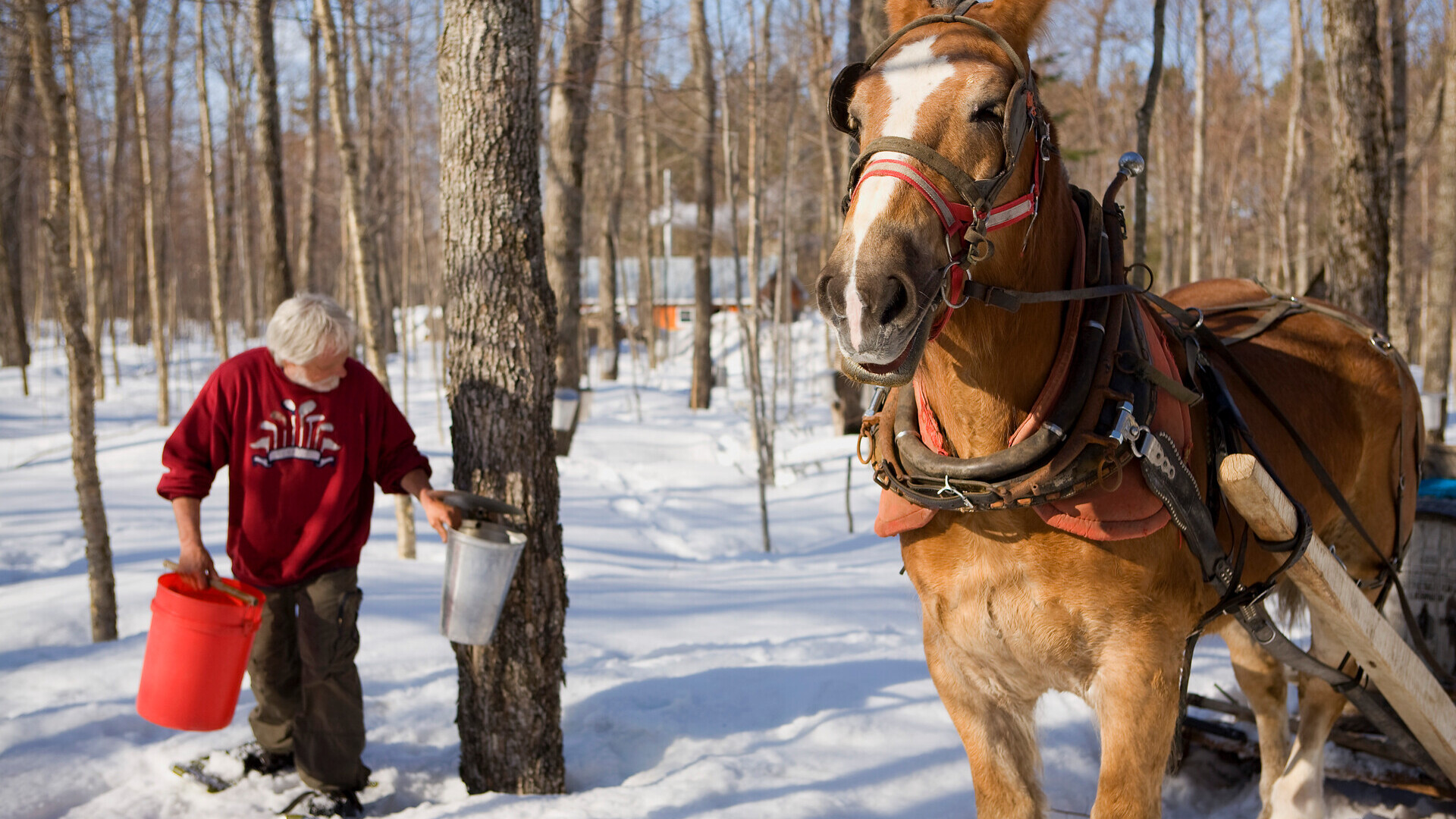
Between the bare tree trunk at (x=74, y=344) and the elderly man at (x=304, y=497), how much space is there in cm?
172

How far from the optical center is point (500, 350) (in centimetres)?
334

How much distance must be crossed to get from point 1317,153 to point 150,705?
30.5 metres

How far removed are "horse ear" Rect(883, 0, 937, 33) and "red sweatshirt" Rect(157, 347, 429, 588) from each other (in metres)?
2.20

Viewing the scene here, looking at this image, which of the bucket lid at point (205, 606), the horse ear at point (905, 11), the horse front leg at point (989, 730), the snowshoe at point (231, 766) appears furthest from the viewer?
the snowshoe at point (231, 766)

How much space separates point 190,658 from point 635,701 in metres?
1.72

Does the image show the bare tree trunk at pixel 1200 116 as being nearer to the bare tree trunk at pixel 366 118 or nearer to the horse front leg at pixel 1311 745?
the bare tree trunk at pixel 366 118

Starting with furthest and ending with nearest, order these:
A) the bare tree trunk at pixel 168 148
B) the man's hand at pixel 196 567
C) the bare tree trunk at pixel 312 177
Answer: the bare tree trunk at pixel 312 177 < the bare tree trunk at pixel 168 148 < the man's hand at pixel 196 567

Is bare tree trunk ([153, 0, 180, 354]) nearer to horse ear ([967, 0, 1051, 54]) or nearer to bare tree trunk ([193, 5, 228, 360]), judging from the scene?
bare tree trunk ([193, 5, 228, 360])

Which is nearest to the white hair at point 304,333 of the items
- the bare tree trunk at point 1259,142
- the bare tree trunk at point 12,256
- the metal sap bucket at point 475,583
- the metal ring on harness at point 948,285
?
the metal sap bucket at point 475,583

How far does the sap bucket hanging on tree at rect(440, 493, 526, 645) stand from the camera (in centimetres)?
295

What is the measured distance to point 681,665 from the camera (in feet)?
14.3

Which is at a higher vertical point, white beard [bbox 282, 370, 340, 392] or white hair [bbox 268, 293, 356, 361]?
white hair [bbox 268, 293, 356, 361]

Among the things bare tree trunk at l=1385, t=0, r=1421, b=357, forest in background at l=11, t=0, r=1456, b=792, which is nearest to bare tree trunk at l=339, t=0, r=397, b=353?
forest in background at l=11, t=0, r=1456, b=792

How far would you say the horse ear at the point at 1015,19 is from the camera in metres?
1.95
